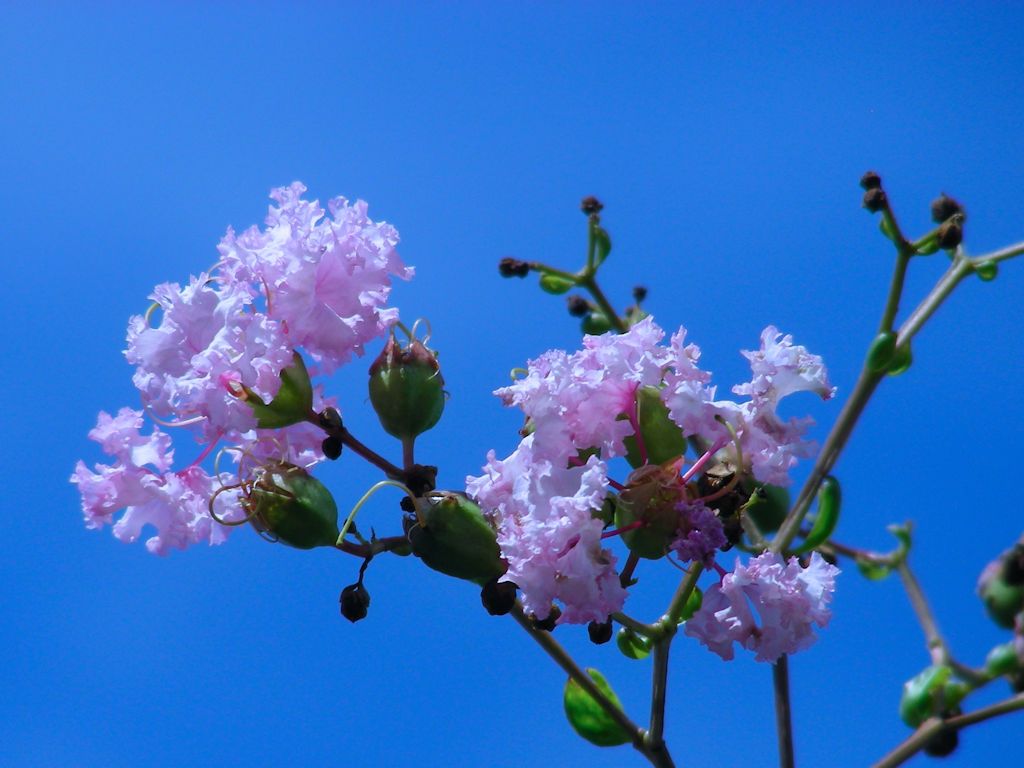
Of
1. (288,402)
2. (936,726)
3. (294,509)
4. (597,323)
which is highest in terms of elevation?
(597,323)

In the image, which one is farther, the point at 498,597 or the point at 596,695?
the point at 596,695

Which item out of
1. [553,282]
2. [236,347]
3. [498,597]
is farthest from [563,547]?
[553,282]

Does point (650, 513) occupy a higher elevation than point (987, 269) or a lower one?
lower

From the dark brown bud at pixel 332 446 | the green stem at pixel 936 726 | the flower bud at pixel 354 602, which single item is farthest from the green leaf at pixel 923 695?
the dark brown bud at pixel 332 446

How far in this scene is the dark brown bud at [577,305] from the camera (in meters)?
2.07

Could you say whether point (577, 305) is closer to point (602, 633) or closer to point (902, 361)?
point (902, 361)

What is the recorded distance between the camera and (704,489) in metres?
1.25

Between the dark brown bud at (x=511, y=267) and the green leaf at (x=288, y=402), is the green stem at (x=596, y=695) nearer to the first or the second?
the green leaf at (x=288, y=402)

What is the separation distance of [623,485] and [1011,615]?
42 cm

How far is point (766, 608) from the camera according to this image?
1198 mm

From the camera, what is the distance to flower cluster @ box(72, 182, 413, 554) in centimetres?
131

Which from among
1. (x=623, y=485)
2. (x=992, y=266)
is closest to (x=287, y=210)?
(x=623, y=485)

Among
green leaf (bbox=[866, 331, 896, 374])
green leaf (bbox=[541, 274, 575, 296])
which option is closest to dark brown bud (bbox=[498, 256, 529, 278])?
green leaf (bbox=[541, 274, 575, 296])

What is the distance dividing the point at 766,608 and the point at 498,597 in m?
0.30
